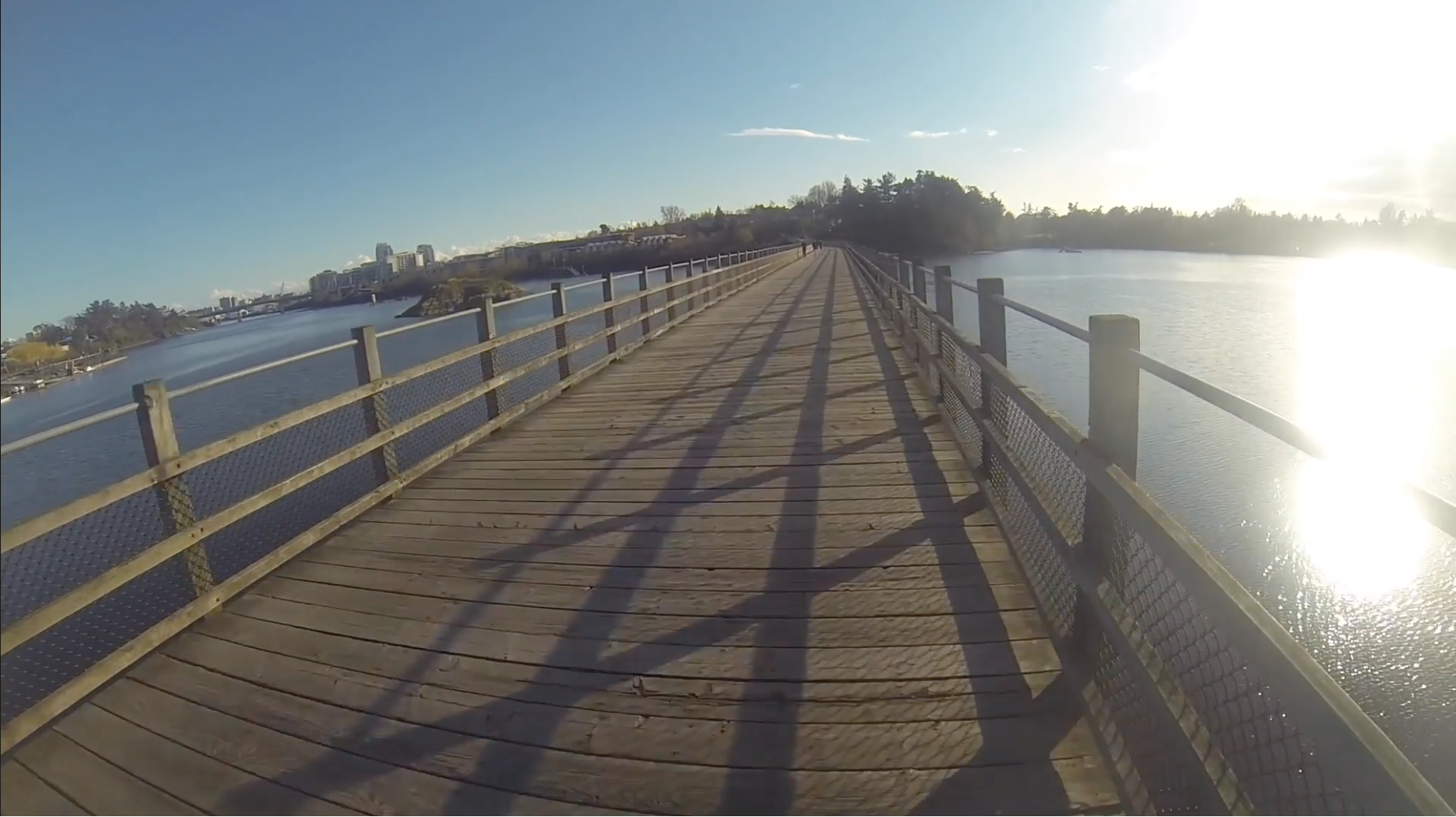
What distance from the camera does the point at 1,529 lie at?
8.21ft

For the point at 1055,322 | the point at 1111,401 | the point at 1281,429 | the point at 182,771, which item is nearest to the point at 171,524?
the point at 182,771

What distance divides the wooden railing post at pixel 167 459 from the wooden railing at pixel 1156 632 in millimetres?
3450

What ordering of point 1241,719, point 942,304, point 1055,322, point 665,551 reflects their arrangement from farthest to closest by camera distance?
point 942,304 < point 665,551 < point 1055,322 < point 1241,719

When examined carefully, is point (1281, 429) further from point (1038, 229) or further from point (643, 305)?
point (1038, 229)

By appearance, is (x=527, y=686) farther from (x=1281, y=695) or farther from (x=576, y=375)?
(x=576, y=375)

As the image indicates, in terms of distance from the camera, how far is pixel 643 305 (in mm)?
11578

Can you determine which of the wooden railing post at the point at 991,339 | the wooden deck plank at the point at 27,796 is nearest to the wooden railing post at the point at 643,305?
the wooden railing post at the point at 991,339

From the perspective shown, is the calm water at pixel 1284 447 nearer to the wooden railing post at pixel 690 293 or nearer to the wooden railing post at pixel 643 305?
the wooden railing post at pixel 643 305

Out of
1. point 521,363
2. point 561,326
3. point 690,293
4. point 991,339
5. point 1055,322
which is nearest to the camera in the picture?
point 1055,322

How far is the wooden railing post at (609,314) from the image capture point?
363 inches

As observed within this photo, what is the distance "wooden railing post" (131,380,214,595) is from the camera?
3.20m

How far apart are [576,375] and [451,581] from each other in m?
4.94

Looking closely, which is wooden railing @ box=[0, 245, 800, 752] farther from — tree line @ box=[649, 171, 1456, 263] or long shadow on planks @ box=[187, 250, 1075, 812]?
tree line @ box=[649, 171, 1456, 263]

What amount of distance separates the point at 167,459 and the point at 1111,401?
355 centimetres
